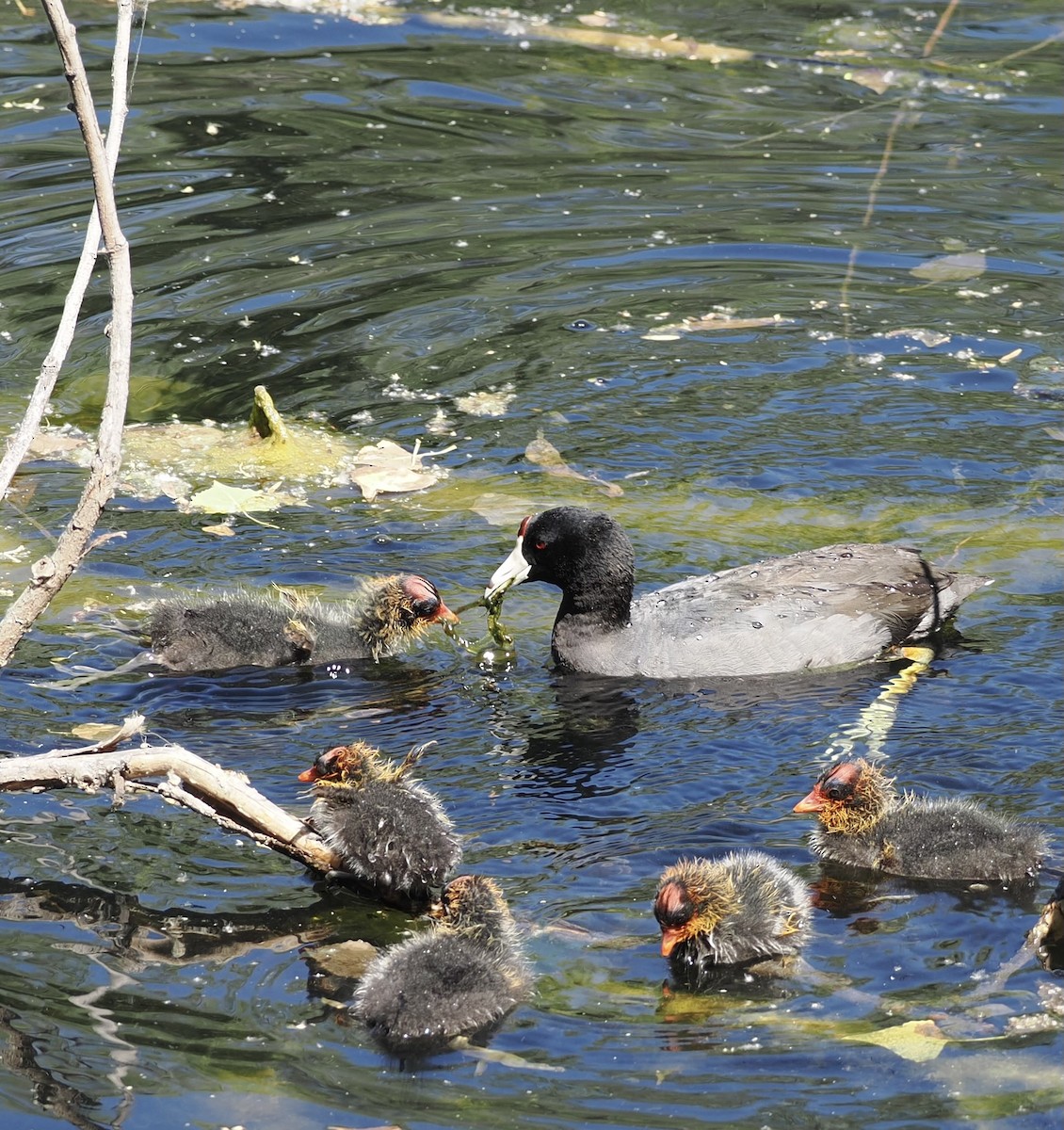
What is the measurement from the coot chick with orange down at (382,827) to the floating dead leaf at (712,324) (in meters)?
5.00

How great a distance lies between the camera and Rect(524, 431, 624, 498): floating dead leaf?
8000 millimetres

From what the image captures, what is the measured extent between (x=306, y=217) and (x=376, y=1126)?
843 centimetres

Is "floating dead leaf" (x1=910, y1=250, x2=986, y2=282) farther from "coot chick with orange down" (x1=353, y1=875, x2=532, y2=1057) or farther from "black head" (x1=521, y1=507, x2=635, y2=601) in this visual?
"coot chick with orange down" (x1=353, y1=875, x2=532, y2=1057)

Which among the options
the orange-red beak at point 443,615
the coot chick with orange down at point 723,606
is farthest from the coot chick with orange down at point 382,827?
the coot chick with orange down at point 723,606

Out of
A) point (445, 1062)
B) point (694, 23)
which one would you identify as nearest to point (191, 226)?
point (694, 23)

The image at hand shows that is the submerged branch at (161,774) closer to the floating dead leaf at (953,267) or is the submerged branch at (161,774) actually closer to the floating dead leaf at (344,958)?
the floating dead leaf at (344,958)

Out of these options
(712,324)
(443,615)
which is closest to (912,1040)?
(443,615)

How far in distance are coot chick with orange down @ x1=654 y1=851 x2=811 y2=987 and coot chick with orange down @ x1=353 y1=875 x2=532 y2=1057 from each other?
0.42m

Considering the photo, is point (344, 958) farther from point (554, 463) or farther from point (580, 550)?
point (554, 463)

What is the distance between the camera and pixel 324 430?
8508mm

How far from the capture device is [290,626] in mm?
6469

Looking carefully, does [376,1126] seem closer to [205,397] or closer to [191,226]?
[205,397]

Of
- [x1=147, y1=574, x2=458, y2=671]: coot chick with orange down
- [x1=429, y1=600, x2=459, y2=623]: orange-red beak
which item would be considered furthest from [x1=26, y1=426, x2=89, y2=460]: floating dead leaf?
[x1=429, y1=600, x2=459, y2=623]: orange-red beak

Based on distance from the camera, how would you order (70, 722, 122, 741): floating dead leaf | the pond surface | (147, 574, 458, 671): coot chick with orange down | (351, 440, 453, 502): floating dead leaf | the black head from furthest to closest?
(351, 440, 453, 502): floating dead leaf
the black head
(147, 574, 458, 671): coot chick with orange down
(70, 722, 122, 741): floating dead leaf
the pond surface
